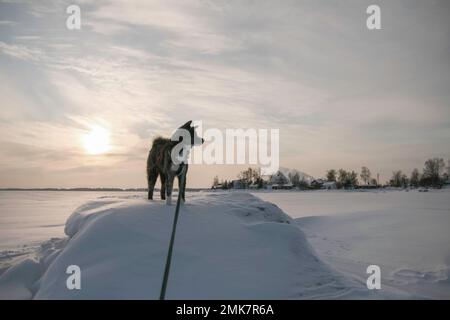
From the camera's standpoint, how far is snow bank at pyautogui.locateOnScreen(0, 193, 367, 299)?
13.5ft

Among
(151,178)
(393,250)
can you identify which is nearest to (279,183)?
(393,250)

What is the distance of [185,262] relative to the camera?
4.61 m

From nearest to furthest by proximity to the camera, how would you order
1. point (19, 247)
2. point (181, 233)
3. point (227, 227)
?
point (181, 233) < point (227, 227) < point (19, 247)

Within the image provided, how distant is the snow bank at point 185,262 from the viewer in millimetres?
4129

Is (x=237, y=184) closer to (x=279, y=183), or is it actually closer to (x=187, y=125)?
(x=279, y=183)

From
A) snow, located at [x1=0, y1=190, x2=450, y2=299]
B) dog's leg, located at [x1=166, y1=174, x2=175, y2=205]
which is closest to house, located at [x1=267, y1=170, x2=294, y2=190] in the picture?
snow, located at [x1=0, y1=190, x2=450, y2=299]

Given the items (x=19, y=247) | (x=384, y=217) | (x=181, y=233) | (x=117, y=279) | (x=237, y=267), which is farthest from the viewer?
(x=384, y=217)

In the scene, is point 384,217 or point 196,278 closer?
point 196,278
